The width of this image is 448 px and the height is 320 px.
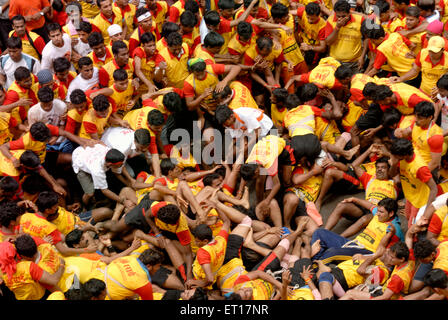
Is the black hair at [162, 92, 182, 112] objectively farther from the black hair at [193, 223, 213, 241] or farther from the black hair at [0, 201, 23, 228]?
the black hair at [0, 201, 23, 228]

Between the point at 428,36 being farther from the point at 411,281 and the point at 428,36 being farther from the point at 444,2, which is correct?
the point at 411,281

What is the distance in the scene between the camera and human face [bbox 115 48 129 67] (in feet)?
34.5

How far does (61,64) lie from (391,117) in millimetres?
4684

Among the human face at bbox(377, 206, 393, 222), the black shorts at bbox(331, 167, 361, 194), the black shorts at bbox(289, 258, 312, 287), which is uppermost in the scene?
the human face at bbox(377, 206, 393, 222)

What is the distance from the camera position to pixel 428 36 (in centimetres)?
1041

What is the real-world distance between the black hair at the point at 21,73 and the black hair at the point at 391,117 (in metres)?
4.97

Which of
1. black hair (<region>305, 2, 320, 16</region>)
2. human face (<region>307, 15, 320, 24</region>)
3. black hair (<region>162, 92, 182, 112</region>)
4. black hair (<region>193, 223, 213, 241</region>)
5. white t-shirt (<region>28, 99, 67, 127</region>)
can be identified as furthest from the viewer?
human face (<region>307, 15, 320, 24</region>)

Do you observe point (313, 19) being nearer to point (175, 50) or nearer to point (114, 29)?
point (175, 50)

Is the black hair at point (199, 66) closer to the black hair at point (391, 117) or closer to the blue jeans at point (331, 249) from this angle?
the black hair at point (391, 117)

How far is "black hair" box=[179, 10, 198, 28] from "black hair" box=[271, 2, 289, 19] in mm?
1225

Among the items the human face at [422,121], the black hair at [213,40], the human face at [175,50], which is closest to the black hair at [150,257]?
the human face at [175,50]

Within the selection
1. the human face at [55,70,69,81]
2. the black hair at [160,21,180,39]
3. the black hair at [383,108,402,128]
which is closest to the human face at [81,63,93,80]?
the human face at [55,70,69,81]

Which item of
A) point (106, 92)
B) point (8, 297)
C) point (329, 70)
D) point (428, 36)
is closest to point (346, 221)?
point (329, 70)

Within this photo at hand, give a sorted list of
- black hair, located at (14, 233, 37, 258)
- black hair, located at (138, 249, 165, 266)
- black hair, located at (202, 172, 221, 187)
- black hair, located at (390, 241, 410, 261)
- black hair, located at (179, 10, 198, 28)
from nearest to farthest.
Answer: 1. black hair, located at (14, 233, 37, 258)
2. black hair, located at (390, 241, 410, 261)
3. black hair, located at (138, 249, 165, 266)
4. black hair, located at (202, 172, 221, 187)
5. black hair, located at (179, 10, 198, 28)
